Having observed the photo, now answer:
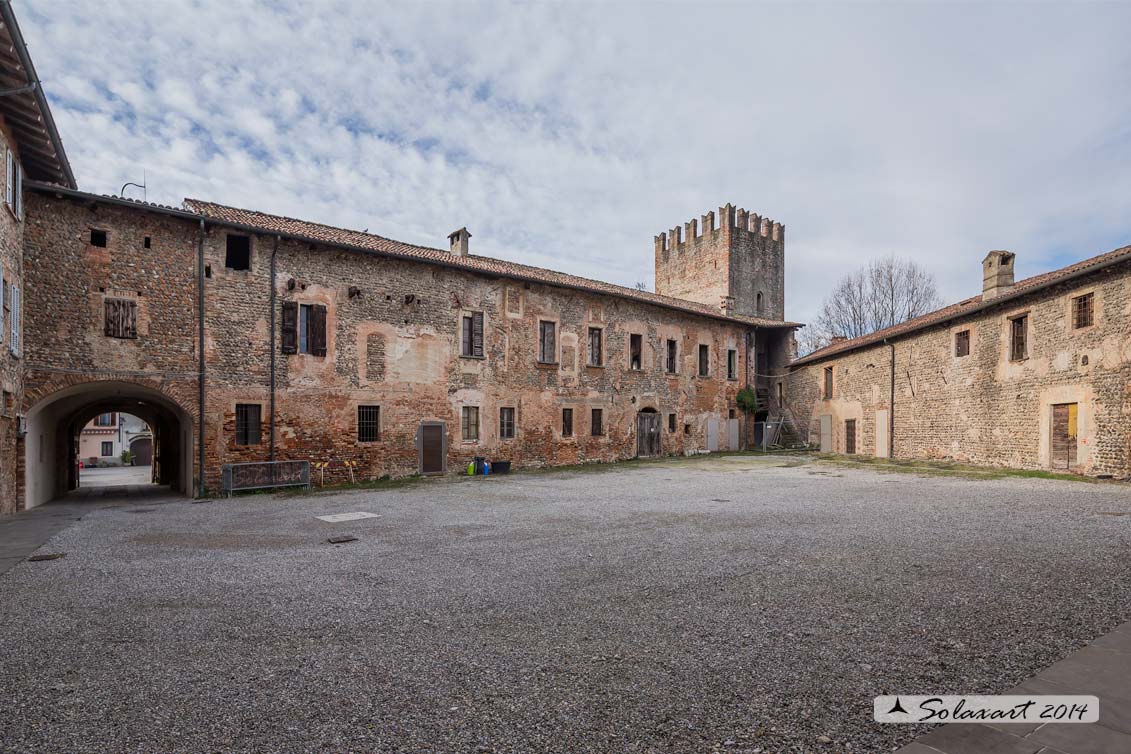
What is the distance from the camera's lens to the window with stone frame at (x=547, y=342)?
71.2 ft

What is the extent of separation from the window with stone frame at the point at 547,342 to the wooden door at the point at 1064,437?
49.3 ft

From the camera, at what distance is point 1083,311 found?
15555 millimetres

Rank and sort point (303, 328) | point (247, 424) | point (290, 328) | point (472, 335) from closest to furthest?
point (247, 424) → point (290, 328) → point (303, 328) → point (472, 335)

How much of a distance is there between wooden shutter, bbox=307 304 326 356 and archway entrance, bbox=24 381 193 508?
3456 millimetres

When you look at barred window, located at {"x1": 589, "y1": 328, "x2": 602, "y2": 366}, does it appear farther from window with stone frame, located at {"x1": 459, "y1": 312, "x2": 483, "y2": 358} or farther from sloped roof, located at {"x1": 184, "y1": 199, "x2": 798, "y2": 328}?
window with stone frame, located at {"x1": 459, "y1": 312, "x2": 483, "y2": 358}

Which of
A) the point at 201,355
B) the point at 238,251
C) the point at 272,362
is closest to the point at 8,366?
the point at 201,355

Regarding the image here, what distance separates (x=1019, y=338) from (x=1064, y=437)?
10.7ft

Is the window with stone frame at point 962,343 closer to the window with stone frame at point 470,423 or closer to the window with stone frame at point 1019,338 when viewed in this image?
the window with stone frame at point 1019,338

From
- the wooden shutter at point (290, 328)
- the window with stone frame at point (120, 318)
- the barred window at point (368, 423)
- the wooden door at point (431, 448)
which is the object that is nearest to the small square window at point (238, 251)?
the wooden shutter at point (290, 328)

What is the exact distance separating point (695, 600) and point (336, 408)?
1393 centimetres

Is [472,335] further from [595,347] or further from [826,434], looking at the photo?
[826,434]

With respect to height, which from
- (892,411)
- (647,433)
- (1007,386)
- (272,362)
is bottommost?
(647,433)

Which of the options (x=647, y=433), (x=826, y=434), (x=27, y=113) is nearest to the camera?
(x=27, y=113)

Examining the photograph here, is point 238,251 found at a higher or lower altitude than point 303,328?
higher
